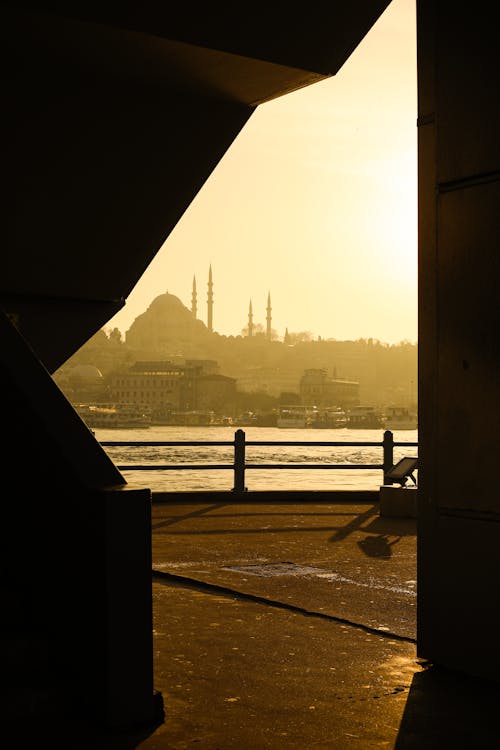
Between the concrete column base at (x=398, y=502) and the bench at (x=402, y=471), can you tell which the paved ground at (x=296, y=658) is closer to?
the concrete column base at (x=398, y=502)

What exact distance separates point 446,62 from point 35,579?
3828 mm

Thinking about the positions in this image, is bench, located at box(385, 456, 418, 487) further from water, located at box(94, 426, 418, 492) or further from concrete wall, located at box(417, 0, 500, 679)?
water, located at box(94, 426, 418, 492)

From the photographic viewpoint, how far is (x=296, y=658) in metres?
6.34

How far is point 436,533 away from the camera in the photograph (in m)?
6.18

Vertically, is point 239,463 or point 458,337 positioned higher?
point 458,337

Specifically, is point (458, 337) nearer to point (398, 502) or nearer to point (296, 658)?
point (296, 658)

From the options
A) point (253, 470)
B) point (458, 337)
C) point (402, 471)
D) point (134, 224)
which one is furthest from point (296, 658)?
point (253, 470)

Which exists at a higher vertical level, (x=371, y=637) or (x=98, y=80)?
(x=98, y=80)

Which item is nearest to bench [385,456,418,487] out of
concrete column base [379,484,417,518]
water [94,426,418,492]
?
concrete column base [379,484,417,518]

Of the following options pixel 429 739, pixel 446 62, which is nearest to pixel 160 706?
pixel 429 739

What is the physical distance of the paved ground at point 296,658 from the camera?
4.93 m

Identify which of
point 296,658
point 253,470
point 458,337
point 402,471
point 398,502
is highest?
point 458,337

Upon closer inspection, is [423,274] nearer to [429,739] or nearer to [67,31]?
[429,739]

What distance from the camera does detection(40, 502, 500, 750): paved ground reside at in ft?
16.2
